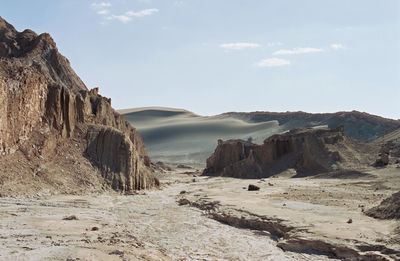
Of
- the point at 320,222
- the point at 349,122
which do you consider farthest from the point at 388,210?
the point at 349,122

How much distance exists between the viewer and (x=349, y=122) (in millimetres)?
112000

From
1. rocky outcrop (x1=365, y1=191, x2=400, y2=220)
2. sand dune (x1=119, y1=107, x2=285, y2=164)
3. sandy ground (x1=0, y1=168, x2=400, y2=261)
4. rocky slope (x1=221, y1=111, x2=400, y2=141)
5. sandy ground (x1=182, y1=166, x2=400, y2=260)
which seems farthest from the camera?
sand dune (x1=119, y1=107, x2=285, y2=164)

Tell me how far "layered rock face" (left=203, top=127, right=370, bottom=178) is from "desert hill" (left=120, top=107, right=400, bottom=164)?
1965 inches

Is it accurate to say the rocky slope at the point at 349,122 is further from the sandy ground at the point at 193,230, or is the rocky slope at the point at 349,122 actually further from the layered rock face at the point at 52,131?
the sandy ground at the point at 193,230

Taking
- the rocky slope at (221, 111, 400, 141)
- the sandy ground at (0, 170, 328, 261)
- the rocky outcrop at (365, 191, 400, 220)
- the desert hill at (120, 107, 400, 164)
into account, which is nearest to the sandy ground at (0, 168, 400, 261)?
the sandy ground at (0, 170, 328, 261)

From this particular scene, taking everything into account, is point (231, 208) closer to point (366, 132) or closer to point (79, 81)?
point (79, 81)

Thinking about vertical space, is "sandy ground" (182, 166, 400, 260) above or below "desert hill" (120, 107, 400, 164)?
below

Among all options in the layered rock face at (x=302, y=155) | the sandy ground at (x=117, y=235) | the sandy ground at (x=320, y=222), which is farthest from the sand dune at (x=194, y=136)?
the sandy ground at (x=117, y=235)

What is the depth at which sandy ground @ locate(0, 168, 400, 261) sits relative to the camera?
12.2 meters

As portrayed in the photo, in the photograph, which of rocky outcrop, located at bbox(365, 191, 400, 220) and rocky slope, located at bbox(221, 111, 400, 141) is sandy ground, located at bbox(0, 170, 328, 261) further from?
rocky slope, located at bbox(221, 111, 400, 141)

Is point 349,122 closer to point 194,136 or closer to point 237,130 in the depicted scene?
point 237,130

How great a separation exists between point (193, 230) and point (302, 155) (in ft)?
118

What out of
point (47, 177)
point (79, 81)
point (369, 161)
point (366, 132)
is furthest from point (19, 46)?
point (366, 132)

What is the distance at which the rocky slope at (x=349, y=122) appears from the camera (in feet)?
342
